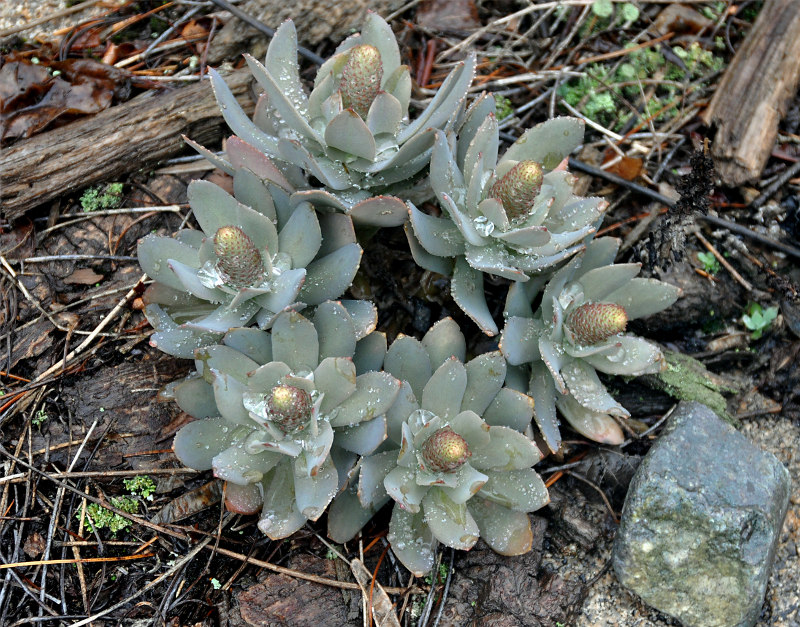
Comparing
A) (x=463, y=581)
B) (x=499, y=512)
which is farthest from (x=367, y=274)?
(x=463, y=581)

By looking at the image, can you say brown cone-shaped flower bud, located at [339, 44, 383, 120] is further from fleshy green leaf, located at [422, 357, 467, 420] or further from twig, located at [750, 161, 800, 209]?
twig, located at [750, 161, 800, 209]

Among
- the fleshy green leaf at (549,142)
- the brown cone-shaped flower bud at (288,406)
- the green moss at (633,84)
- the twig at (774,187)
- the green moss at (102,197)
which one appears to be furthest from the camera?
the green moss at (633,84)

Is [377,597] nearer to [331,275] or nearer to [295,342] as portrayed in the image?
[295,342]

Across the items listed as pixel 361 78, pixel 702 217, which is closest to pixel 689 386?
pixel 702 217

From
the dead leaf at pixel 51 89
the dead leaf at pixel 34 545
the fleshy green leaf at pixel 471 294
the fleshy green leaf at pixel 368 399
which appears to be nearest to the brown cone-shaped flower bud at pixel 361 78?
the fleshy green leaf at pixel 471 294

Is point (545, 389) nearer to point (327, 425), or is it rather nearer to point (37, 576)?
point (327, 425)

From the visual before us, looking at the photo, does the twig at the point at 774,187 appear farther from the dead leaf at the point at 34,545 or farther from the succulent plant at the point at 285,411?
the dead leaf at the point at 34,545
